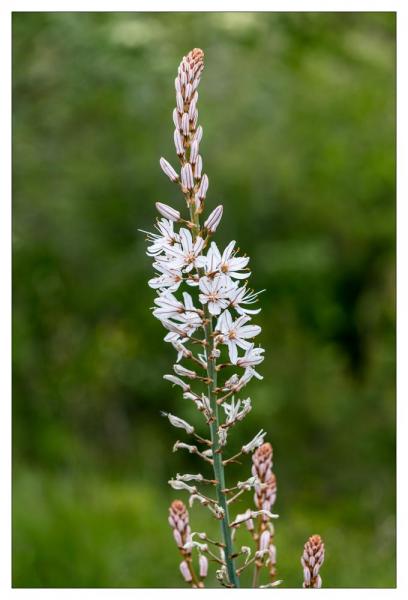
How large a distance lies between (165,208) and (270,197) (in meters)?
8.98

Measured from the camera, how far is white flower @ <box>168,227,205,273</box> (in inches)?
52.1

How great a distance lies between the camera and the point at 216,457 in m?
1.31

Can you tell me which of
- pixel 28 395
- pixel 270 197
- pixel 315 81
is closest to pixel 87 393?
pixel 28 395

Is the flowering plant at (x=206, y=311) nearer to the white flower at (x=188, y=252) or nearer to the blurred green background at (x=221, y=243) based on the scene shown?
the white flower at (x=188, y=252)

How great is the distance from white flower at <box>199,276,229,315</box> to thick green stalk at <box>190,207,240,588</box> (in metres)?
0.02

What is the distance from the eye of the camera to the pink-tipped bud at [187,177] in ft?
4.39

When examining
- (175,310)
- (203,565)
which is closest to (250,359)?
(175,310)

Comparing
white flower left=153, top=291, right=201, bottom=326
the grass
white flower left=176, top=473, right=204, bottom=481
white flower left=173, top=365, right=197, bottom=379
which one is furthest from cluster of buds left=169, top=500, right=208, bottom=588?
the grass

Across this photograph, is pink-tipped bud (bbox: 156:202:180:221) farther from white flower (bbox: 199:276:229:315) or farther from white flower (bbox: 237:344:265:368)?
white flower (bbox: 237:344:265:368)

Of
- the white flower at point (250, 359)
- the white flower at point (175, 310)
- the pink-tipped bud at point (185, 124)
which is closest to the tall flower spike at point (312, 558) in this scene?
the white flower at point (250, 359)

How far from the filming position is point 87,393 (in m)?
9.27

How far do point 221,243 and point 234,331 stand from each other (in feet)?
25.4

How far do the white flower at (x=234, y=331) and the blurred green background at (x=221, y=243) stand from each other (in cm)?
518
